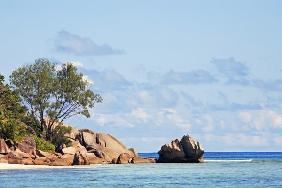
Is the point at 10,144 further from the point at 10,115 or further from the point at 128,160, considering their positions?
the point at 128,160

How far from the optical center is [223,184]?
67125mm

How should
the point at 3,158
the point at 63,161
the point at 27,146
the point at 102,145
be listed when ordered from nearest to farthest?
the point at 3,158 → the point at 27,146 → the point at 63,161 → the point at 102,145

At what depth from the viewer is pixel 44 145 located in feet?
384

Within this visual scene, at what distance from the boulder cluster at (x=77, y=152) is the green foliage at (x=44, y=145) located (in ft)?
5.27

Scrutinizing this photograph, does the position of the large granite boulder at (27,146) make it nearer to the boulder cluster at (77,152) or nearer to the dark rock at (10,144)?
the boulder cluster at (77,152)

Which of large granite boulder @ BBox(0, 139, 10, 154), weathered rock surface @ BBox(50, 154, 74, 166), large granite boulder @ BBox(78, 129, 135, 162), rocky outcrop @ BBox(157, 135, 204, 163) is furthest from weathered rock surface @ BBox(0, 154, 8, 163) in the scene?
rocky outcrop @ BBox(157, 135, 204, 163)

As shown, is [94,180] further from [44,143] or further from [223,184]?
[44,143]

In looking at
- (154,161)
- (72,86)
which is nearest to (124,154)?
(154,161)

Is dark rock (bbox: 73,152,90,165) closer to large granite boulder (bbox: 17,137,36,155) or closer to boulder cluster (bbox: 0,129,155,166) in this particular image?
boulder cluster (bbox: 0,129,155,166)

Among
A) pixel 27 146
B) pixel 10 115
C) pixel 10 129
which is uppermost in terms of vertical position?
pixel 10 115

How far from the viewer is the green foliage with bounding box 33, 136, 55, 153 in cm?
11588

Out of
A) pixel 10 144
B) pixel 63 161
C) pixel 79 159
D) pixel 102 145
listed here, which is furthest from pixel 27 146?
pixel 102 145

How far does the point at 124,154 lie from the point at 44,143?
15.7 meters

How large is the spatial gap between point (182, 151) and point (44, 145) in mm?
25465
